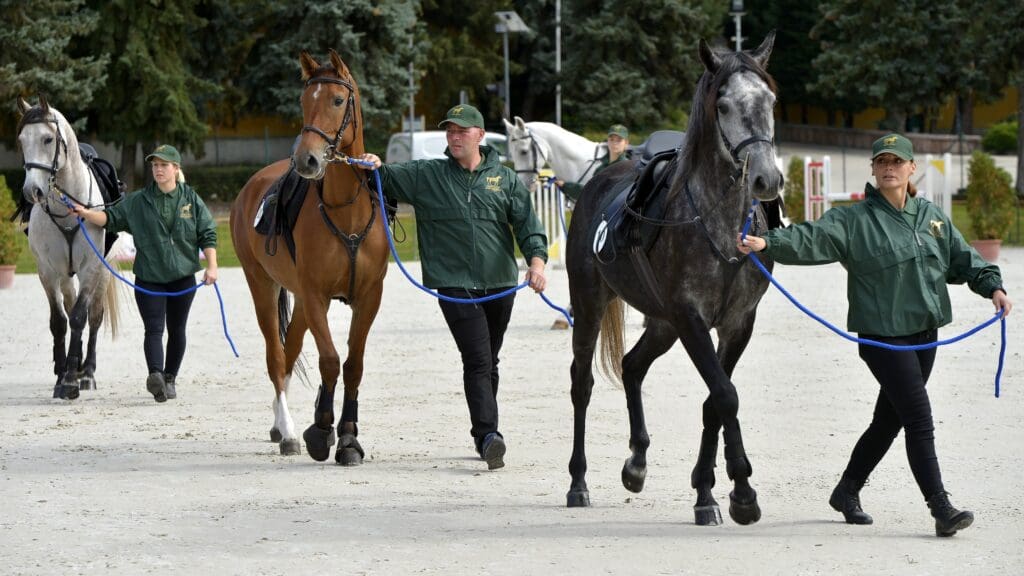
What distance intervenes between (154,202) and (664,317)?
18.9 ft

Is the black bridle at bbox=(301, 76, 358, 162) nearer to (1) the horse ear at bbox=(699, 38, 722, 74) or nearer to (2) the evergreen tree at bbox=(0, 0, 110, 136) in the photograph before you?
(1) the horse ear at bbox=(699, 38, 722, 74)

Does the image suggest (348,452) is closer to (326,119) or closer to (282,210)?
(282,210)

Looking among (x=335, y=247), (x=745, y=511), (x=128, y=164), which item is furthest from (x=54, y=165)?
(x=128, y=164)

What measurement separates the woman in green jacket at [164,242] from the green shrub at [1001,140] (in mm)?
43225

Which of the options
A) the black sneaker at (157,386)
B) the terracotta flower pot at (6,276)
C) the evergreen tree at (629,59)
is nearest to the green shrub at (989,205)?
the terracotta flower pot at (6,276)

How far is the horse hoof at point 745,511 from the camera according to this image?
22.4ft

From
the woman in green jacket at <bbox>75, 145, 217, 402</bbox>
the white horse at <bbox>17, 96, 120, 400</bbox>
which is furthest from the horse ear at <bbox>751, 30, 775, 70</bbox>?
the white horse at <bbox>17, 96, 120, 400</bbox>

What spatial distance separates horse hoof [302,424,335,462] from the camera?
29.4 ft

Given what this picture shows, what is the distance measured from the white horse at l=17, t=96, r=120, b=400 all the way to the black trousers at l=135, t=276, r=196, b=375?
0.56 meters

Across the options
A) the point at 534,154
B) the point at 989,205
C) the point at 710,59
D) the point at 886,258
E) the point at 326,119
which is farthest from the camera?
the point at 989,205

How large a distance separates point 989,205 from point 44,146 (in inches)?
626

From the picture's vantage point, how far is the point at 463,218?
8750mm

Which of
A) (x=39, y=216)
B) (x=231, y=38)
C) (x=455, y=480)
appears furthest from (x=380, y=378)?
(x=231, y=38)

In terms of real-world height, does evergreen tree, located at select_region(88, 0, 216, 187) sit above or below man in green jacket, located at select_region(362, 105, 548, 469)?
above
